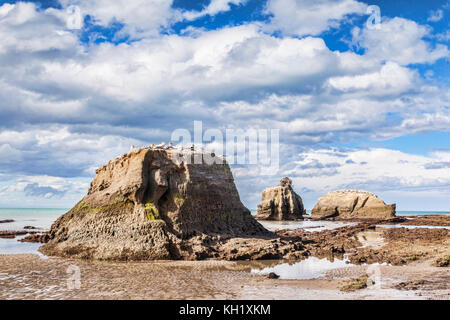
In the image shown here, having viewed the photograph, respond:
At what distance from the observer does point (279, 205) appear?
68.1 m

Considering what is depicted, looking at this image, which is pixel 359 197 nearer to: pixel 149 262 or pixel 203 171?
pixel 203 171

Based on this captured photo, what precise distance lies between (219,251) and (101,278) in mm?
6583

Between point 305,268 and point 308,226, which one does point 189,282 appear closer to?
point 305,268

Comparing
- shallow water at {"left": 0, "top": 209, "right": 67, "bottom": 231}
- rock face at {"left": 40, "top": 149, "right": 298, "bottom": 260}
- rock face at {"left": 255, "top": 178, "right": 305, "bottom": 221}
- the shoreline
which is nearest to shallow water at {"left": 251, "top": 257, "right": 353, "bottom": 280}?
the shoreline

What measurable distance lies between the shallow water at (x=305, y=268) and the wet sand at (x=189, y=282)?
0.50 m

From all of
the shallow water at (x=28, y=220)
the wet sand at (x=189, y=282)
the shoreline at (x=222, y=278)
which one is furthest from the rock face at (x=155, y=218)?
the shallow water at (x=28, y=220)

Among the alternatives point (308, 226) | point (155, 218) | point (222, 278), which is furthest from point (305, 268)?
point (308, 226)

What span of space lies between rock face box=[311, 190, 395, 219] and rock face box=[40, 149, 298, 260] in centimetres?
4755

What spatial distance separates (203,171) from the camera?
21375 mm

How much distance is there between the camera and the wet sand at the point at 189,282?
420 inches

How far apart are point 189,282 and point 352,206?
60.1 meters

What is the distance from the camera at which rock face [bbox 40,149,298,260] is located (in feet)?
57.9

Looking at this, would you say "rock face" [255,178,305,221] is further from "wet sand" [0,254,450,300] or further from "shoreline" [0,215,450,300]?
"wet sand" [0,254,450,300]
